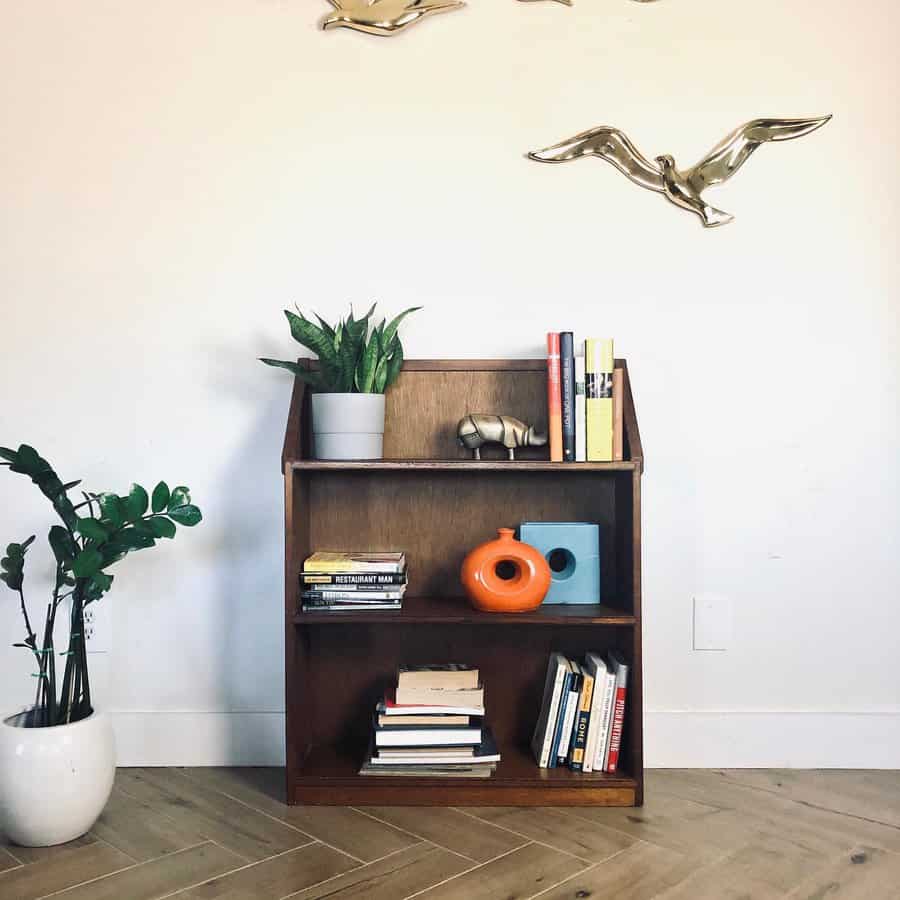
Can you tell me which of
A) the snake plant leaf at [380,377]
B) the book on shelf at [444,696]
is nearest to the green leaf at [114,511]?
the snake plant leaf at [380,377]

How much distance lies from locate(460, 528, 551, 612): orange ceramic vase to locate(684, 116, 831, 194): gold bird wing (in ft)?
3.26

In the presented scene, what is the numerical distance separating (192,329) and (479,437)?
78 centimetres

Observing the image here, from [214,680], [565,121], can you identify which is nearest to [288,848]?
[214,680]

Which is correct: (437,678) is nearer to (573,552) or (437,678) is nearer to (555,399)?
(573,552)

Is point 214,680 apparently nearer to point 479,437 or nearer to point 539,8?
point 479,437

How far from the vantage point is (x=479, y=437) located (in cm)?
218

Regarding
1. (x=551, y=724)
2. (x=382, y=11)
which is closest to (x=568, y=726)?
(x=551, y=724)

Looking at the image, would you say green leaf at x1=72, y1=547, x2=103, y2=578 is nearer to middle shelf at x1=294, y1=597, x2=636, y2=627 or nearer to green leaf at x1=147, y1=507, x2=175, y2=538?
green leaf at x1=147, y1=507, x2=175, y2=538

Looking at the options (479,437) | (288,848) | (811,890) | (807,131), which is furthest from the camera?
(807,131)

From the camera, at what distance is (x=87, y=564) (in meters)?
1.89

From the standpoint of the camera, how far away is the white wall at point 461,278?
7.73ft

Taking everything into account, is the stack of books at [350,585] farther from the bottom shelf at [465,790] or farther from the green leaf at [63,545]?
the green leaf at [63,545]

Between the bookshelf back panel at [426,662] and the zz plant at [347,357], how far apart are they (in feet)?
1.97

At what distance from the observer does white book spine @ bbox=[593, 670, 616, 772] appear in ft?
6.93
